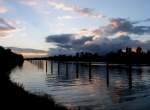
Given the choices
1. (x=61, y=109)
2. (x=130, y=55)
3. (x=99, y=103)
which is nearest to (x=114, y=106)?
(x=99, y=103)

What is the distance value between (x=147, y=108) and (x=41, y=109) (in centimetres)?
1066

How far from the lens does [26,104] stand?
20875mm

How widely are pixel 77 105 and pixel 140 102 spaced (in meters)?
6.87

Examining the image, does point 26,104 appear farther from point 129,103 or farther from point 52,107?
point 129,103

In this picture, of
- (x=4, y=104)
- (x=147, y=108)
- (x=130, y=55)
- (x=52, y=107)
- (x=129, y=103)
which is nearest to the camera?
(x=4, y=104)

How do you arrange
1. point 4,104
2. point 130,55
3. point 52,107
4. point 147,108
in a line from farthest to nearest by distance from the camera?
point 130,55 → point 147,108 → point 52,107 → point 4,104

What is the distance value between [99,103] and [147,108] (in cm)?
514

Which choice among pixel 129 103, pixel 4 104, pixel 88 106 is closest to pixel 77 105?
pixel 88 106

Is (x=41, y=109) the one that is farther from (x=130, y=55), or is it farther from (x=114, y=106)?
(x=130, y=55)

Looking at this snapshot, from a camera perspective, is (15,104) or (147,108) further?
(147,108)

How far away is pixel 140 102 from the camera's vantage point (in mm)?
29562

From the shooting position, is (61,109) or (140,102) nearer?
(61,109)

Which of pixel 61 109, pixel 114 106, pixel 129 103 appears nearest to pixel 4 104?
pixel 61 109

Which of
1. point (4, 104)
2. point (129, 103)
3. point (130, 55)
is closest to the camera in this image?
point (4, 104)
